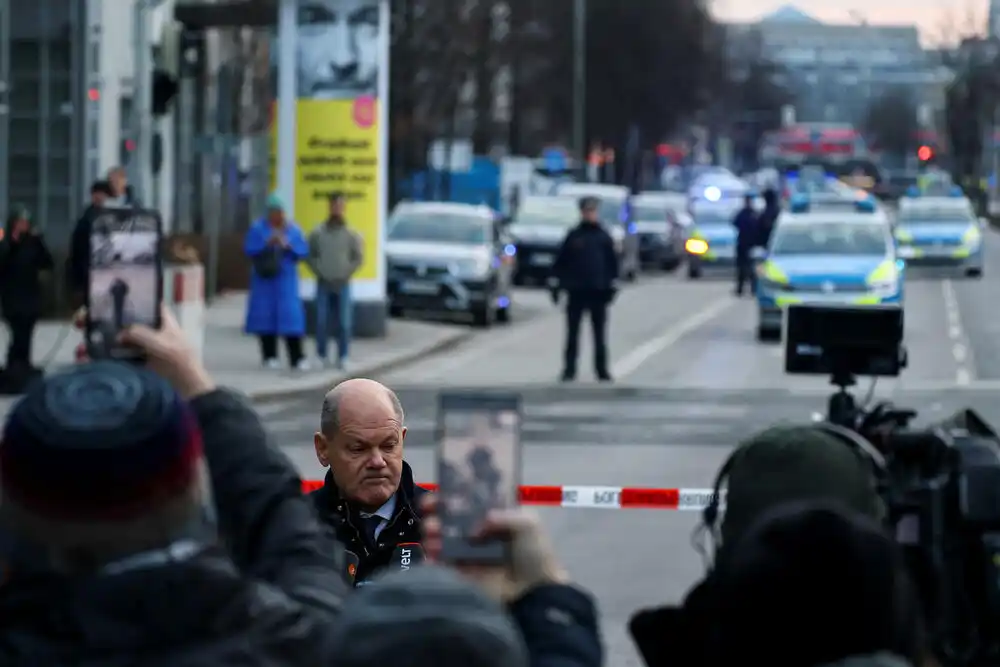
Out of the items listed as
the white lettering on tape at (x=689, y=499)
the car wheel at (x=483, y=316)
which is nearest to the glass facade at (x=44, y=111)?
the car wheel at (x=483, y=316)

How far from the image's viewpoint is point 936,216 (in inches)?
1789

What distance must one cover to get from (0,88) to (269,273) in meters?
13.0

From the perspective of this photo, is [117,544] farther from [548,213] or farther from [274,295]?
[548,213]

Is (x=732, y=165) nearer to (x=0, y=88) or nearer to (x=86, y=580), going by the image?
(x=0, y=88)

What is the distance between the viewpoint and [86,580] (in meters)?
2.51

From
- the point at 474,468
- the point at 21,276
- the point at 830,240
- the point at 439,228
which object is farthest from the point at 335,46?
the point at 474,468

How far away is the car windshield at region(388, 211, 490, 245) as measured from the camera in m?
32.3

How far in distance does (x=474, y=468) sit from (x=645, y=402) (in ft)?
61.0

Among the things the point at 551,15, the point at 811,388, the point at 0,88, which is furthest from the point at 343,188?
the point at 551,15

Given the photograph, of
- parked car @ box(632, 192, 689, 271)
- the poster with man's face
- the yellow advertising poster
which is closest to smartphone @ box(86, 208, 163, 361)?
the yellow advertising poster

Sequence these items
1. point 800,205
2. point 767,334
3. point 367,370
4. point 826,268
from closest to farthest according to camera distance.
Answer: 1. point 367,370
2. point 826,268
3. point 767,334
4. point 800,205

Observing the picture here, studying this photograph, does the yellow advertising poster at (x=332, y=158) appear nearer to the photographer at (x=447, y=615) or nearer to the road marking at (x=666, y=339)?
the road marking at (x=666, y=339)

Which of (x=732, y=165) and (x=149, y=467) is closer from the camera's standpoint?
(x=149, y=467)

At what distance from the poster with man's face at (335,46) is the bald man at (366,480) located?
21889mm
